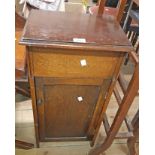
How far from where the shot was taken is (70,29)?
933 millimetres

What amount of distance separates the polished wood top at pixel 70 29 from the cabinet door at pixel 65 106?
22 cm

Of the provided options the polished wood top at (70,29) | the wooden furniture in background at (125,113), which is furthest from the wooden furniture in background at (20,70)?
the wooden furniture in background at (125,113)

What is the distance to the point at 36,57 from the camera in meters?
0.88

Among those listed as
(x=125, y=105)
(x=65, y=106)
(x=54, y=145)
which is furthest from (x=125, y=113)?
(x=54, y=145)

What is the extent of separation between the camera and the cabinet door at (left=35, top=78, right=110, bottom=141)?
1030mm

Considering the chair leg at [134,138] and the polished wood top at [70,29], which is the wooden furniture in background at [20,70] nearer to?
the polished wood top at [70,29]

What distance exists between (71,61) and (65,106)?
14.0 inches

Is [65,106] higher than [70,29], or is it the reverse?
[70,29]

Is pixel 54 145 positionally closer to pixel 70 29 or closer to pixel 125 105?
pixel 125 105

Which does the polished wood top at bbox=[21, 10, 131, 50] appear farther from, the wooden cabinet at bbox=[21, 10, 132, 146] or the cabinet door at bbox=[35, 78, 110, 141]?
the cabinet door at bbox=[35, 78, 110, 141]

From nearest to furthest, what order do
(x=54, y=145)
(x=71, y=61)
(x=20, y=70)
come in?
1. (x=71, y=61)
2. (x=20, y=70)
3. (x=54, y=145)
